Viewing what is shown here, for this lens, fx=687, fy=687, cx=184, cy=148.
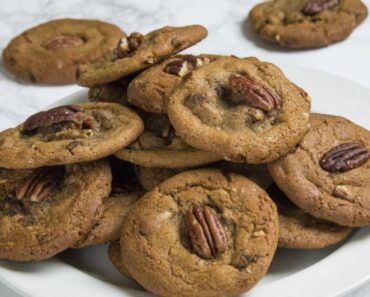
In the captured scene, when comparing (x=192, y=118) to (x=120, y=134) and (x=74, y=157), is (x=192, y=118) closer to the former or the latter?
(x=120, y=134)

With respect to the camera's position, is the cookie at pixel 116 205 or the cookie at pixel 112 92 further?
the cookie at pixel 112 92

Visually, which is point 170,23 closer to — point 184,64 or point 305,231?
point 184,64

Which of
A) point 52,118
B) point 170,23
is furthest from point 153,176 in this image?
point 170,23

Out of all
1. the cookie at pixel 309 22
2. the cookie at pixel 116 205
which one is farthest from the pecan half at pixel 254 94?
the cookie at pixel 309 22

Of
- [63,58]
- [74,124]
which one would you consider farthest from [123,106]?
[63,58]

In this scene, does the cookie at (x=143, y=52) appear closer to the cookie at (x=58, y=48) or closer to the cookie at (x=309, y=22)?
the cookie at (x=58, y=48)

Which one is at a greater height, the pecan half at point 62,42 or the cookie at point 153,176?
the cookie at point 153,176

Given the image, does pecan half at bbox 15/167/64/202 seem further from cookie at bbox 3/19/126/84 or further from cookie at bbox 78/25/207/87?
cookie at bbox 3/19/126/84
